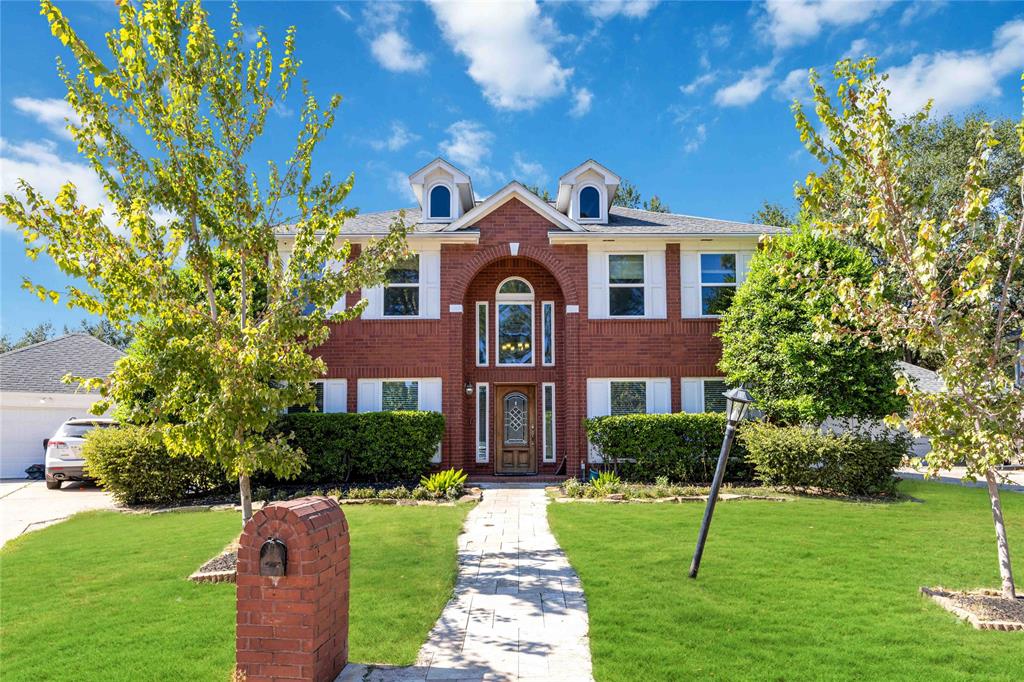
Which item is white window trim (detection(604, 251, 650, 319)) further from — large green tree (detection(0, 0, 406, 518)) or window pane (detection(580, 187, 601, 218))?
large green tree (detection(0, 0, 406, 518))

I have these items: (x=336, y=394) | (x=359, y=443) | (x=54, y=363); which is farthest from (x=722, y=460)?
(x=54, y=363)

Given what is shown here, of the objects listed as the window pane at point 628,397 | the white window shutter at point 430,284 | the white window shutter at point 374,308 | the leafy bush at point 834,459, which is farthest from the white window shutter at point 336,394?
the leafy bush at point 834,459

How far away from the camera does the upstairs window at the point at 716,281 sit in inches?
639

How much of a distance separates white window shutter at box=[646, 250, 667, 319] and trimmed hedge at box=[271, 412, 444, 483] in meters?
6.50

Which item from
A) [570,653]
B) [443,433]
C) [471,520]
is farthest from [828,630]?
[443,433]

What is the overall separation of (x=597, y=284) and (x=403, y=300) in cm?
500

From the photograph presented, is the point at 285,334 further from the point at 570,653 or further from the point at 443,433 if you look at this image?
the point at 443,433

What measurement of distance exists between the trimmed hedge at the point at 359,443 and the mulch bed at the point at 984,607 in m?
10.4

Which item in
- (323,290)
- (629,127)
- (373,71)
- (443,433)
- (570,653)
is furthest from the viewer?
(629,127)

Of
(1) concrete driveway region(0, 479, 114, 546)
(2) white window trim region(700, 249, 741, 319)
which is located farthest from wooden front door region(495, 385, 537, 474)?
(1) concrete driveway region(0, 479, 114, 546)

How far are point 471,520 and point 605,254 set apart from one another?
27.7 feet

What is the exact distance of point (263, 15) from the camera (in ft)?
34.5

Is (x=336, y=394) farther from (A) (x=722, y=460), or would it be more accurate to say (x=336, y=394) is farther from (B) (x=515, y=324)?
(A) (x=722, y=460)

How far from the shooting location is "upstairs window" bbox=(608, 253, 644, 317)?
16.4m
